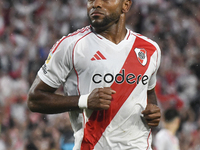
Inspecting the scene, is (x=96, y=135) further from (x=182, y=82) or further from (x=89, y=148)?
(x=182, y=82)

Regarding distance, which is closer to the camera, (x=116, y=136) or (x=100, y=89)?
(x=100, y=89)

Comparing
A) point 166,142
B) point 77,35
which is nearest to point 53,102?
point 77,35

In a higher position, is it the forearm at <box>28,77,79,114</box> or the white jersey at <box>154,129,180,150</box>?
the forearm at <box>28,77,79,114</box>

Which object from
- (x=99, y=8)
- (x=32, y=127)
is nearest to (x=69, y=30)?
(x=32, y=127)

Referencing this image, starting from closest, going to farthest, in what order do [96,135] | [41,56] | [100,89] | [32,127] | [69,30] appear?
[100,89] → [96,135] → [32,127] → [41,56] → [69,30]

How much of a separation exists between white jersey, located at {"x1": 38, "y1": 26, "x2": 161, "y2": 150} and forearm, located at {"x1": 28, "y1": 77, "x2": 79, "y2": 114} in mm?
75

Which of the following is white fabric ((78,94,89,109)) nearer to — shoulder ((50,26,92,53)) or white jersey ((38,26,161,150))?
white jersey ((38,26,161,150))

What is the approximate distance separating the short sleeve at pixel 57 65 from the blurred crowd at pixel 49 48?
3.73 meters

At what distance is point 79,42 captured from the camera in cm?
317

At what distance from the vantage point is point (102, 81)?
3.13 meters

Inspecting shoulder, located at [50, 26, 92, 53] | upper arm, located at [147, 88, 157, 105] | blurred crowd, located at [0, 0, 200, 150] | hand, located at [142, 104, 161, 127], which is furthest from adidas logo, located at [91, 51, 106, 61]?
blurred crowd, located at [0, 0, 200, 150]

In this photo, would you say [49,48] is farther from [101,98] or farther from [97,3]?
[101,98]

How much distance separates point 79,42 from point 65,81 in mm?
343

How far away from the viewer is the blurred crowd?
809 centimetres
